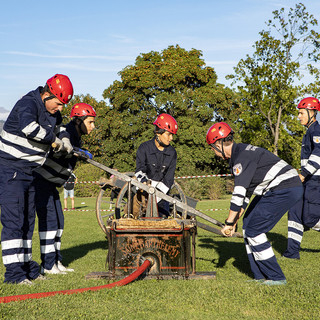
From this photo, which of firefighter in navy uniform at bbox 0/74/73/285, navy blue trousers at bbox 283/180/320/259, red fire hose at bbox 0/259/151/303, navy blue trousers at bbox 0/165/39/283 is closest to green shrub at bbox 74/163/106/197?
navy blue trousers at bbox 283/180/320/259

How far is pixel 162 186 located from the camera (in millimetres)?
7383

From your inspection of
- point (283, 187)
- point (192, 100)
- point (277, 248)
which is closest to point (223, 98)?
point (192, 100)

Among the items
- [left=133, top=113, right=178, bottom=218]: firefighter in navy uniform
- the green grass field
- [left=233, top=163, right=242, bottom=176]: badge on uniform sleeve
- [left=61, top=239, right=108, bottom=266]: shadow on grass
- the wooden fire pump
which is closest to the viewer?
the green grass field

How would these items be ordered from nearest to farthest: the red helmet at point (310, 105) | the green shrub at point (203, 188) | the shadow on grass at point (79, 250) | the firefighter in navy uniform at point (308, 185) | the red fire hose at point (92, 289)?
1. the red fire hose at point (92, 289)
2. the firefighter in navy uniform at point (308, 185)
3. the red helmet at point (310, 105)
4. the shadow on grass at point (79, 250)
5. the green shrub at point (203, 188)

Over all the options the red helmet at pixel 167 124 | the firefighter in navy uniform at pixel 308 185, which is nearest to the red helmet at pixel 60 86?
the red helmet at pixel 167 124

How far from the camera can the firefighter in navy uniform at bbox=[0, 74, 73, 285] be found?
510 centimetres

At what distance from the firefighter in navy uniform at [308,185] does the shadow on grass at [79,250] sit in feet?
11.2

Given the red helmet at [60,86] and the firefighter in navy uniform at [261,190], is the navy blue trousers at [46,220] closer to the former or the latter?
the red helmet at [60,86]

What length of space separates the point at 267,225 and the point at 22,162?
3007mm

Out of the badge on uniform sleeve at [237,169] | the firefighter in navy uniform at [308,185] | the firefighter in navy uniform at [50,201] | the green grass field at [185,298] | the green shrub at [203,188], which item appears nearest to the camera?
the green grass field at [185,298]

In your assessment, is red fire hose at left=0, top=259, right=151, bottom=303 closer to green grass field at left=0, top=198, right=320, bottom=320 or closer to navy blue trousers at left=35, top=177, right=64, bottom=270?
green grass field at left=0, top=198, right=320, bottom=320

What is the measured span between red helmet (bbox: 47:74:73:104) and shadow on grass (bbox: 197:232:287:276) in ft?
10.8

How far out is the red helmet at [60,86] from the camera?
17.9 feet

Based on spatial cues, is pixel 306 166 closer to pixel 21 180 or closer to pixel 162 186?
pixel 162 186
